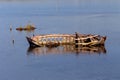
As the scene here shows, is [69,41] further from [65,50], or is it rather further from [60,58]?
[60,58]

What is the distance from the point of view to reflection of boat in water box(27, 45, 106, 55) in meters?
50.2

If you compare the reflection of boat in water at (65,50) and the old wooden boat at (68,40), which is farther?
the old wooden boat at (68,40)

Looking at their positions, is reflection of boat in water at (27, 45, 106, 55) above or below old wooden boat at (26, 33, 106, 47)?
below

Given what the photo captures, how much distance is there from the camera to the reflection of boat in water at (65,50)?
50166 mm

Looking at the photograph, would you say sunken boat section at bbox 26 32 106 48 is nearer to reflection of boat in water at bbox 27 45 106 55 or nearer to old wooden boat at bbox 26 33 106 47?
old wooden boat at bbox 26 33 106 47

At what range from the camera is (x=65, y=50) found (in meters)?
51.1

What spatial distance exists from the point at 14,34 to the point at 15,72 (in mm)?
24044

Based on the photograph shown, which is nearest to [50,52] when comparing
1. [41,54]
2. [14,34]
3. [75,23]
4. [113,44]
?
[41,54]

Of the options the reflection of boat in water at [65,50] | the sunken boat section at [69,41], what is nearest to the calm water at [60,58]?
the reflection of boat in water at [65,50]

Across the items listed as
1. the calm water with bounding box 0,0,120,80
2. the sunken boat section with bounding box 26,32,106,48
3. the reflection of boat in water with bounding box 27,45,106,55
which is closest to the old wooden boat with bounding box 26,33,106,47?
the sunken boat section with bounding box 26,32,106,48

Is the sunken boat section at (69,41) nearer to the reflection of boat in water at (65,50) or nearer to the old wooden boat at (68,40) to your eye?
the old wooden boat at (68,40)

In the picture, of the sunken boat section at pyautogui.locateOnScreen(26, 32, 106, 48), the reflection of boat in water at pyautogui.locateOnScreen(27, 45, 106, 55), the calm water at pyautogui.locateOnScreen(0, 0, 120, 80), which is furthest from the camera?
the sunken boat section at pyautogui.locateOnScreen(26, 32, 106, 48)

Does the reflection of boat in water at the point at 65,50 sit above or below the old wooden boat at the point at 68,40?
below

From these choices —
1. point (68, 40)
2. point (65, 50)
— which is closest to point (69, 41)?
point (68, 40)
